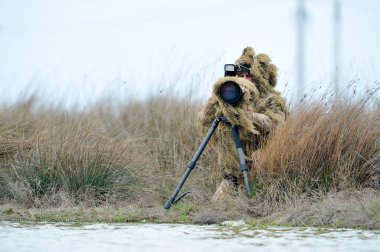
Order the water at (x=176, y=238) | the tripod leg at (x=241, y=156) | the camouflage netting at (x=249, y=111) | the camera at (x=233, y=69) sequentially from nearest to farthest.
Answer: the water at (x=176, y=238) < the tripod leg at (x=241, y=156) < the camouflage netting at (x=249, y=111) < the camera at (x=233, y=69)

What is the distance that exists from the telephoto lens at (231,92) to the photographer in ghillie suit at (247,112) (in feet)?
0.17

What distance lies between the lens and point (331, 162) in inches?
380

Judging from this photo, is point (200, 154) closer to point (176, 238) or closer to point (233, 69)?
point (233, 69)

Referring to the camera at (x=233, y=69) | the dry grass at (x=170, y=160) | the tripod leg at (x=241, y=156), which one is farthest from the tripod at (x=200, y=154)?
the camera at (x=233, y=69)

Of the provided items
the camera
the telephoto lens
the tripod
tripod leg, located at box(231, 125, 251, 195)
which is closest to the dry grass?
tripod leg, located at box(231, 125, 251, 195)

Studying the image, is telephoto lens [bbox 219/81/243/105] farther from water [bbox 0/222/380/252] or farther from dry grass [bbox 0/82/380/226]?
water [bbox 0/222/380/252]

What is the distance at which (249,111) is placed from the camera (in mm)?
9977

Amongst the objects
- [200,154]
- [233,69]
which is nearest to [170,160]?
[200,154]

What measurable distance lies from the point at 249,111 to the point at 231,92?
48 centimetres

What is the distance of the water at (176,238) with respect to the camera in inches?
287

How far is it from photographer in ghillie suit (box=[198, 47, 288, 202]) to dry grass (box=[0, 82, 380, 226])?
0.85 ft

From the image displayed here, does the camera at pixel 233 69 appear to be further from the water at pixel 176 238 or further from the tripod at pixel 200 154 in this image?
the water at pixel 176 238

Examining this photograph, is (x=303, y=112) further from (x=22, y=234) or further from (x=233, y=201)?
(x=22, y=234)

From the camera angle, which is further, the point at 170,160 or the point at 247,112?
the point at 170,160
